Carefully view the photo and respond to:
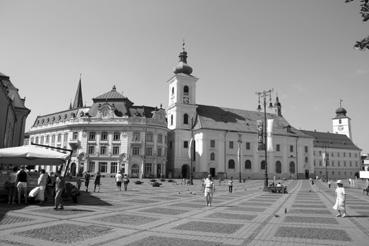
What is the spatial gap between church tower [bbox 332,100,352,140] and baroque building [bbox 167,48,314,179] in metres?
50.4

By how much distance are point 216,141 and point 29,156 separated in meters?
54.5

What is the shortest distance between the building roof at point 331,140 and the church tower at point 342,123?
19.3ft

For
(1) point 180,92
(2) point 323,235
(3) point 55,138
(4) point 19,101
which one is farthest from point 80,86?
(2) point 323,235

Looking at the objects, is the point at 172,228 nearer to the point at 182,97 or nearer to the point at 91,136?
the point at 91,136

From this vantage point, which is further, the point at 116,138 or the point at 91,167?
the point at 116,138

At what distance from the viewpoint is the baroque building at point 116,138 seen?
59.6 metres

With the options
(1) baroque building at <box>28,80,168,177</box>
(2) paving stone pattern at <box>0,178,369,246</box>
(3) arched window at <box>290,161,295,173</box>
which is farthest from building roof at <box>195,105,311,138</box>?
(2) paving stone pattern at <box>0,178,369,246</box>

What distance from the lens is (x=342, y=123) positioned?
122m

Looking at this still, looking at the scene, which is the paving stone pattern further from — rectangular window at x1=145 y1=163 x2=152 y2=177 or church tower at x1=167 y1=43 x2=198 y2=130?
church tower at x1=167 y1=43 x2=198 y2=130

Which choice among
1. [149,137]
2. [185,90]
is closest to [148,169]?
[149,137]

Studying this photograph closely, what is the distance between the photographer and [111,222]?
11.0 meters

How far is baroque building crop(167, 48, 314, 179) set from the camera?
6700cm

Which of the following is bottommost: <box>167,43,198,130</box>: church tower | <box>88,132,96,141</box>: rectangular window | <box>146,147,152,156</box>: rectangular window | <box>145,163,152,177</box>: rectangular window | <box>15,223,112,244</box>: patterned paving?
<box>15,223,112,244</box>: patterned paving

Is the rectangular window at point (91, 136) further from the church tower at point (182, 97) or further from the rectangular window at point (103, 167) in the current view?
the church tower at point (182, 97)
